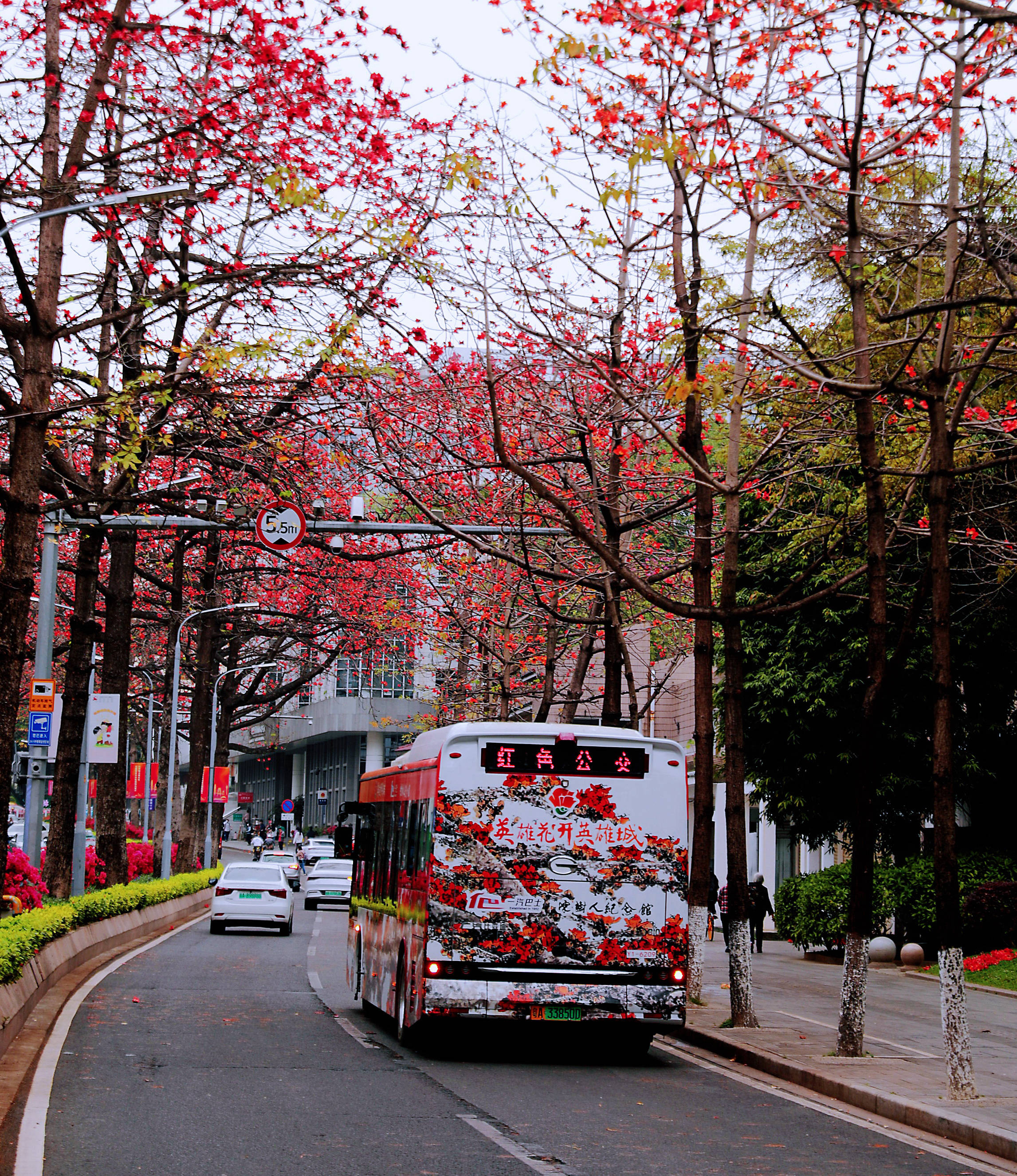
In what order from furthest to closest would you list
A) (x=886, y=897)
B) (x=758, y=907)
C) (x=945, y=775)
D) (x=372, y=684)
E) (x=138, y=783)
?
A: (x=372, y=684)
(x=138, y=783)
(x=758, y=907)
(x=886, y=897)
(x=945, y=775)

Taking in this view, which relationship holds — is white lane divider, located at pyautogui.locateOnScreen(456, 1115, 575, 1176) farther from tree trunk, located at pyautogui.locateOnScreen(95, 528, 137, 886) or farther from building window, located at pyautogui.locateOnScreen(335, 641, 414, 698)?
building window, located at pyautogui.locateOnScreen(335, 641, 414, 698)

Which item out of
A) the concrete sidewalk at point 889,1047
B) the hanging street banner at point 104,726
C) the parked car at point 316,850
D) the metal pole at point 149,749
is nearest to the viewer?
the concrete sidewalk at point 889,1047

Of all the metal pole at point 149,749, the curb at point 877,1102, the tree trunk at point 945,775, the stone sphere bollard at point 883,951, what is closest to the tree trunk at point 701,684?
the curb at point 877,1102

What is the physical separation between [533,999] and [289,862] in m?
44.8

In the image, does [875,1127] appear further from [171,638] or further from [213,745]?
[213,745]

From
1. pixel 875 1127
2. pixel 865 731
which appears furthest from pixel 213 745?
pixel 875 1127

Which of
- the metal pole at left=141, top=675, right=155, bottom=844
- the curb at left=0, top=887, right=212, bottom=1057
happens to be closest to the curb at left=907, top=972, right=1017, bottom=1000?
the curb at left=0, top=887, right=212, bottom=1057

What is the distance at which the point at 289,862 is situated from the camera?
186 feet

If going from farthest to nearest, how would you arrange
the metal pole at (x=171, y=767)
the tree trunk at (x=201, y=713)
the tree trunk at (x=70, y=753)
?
1. the metal pole at (x=171, y=767)
2. the tree trunk at (x=201, y=713)
3. the tree trunk at (x=70, y=753)

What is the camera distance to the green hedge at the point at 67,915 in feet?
46.6

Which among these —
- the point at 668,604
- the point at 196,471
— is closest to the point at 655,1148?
the point at 668,604

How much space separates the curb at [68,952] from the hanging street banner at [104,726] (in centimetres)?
281

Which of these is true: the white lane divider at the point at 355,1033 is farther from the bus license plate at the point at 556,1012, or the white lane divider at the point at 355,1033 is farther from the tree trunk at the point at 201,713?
the tree trunk at the point at 201,713

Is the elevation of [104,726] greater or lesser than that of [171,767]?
lesser
